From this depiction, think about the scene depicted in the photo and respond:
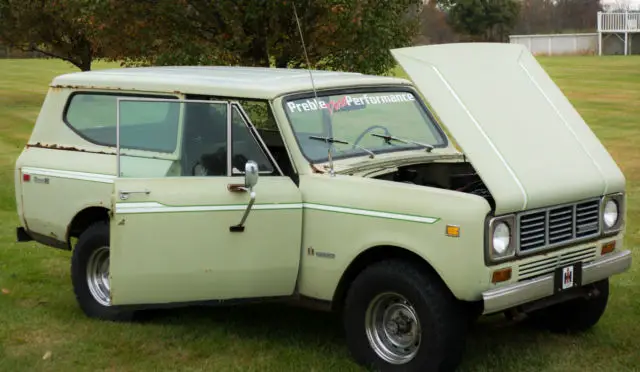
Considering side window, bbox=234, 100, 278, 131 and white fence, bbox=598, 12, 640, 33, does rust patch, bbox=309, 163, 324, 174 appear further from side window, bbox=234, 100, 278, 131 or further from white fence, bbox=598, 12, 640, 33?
white fence, bbox=598, 12, 640, 33

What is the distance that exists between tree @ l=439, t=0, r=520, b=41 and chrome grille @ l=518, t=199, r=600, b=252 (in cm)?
6106

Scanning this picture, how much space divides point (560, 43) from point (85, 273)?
6208 cm

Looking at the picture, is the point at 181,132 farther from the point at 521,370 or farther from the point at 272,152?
the point at 521,370

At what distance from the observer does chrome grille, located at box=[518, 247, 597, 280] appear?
5.29 metres

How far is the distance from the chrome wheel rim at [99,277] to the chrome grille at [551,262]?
3.02m

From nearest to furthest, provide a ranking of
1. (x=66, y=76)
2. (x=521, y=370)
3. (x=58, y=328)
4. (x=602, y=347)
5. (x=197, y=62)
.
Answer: (x=521, y=370), (x=602, y=347), (x=58, y=328), (x=66, y=76), (x=197, y=62)

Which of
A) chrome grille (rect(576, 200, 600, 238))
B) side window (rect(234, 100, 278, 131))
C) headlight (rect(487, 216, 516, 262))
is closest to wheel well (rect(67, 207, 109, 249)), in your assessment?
side window (rect(234, 100, 278, 131))

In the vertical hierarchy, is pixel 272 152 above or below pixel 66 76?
below

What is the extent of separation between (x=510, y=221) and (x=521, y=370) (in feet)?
3.33

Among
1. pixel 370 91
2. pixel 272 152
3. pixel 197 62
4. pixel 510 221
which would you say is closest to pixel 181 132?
pixel 272 152

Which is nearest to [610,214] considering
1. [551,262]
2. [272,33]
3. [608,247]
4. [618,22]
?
[608,247]

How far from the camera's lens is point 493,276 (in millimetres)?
5094

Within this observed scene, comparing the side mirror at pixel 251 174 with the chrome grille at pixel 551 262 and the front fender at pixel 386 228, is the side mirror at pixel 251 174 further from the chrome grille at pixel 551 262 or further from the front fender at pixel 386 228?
the chrome grille at pixel 551 262

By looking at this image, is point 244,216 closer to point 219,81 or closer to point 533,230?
point 219,81
